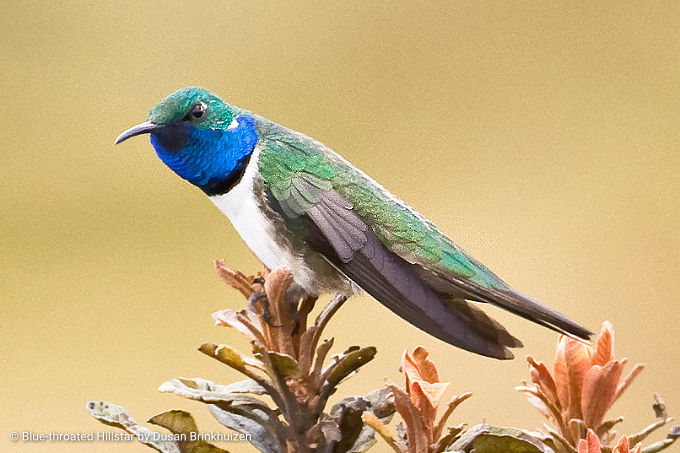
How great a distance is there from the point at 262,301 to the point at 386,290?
0.50 ft

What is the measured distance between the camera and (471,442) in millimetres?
726

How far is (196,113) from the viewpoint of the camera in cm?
110

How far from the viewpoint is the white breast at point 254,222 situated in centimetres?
113

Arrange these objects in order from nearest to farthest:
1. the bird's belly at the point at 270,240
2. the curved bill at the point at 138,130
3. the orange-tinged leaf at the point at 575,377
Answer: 1. the orange-tinged leaf at the point at 575,377
2. the curved bill at the point at 138,130
3. the bird's belly at the point at 270,240

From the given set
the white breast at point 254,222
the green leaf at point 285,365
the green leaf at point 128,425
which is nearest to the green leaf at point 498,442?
the green leaf at point 285,365

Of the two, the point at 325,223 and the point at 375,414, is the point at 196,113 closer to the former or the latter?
the point at 325,223

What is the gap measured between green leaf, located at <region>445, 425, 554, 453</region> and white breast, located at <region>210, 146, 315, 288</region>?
440 millimetres

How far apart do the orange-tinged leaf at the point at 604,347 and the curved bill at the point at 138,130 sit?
0.59m

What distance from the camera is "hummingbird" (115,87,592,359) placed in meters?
0.90

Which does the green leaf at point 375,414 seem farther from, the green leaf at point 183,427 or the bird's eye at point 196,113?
the bird's eye at point 196,113

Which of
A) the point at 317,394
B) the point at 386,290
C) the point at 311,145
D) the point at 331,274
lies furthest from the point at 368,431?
the point at 311,145

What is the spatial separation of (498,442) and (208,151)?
1.98ft

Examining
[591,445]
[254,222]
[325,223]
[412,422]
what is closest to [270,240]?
[254,222]

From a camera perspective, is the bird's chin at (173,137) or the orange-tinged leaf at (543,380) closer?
the orange-tinged leaf at (543,380)
